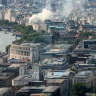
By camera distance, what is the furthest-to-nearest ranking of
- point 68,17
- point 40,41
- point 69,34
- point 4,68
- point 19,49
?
point 68,17 → point 69,34 → point 40,41 → point 19,49 → point 4,68

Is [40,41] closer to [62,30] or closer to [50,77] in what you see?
[62,30]

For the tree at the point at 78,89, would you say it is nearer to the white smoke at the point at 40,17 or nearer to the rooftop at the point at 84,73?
the rooftop at the point at 84,73

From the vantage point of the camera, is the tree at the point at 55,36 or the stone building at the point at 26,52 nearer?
the stone building at the point at 26,52

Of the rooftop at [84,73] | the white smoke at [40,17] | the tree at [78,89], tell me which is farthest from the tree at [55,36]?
the tree at [78,89]

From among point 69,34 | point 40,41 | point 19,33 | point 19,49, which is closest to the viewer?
point 19,49

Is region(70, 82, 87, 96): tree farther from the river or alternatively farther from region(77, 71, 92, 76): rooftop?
the river

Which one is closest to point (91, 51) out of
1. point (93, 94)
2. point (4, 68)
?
point (4, 68)
